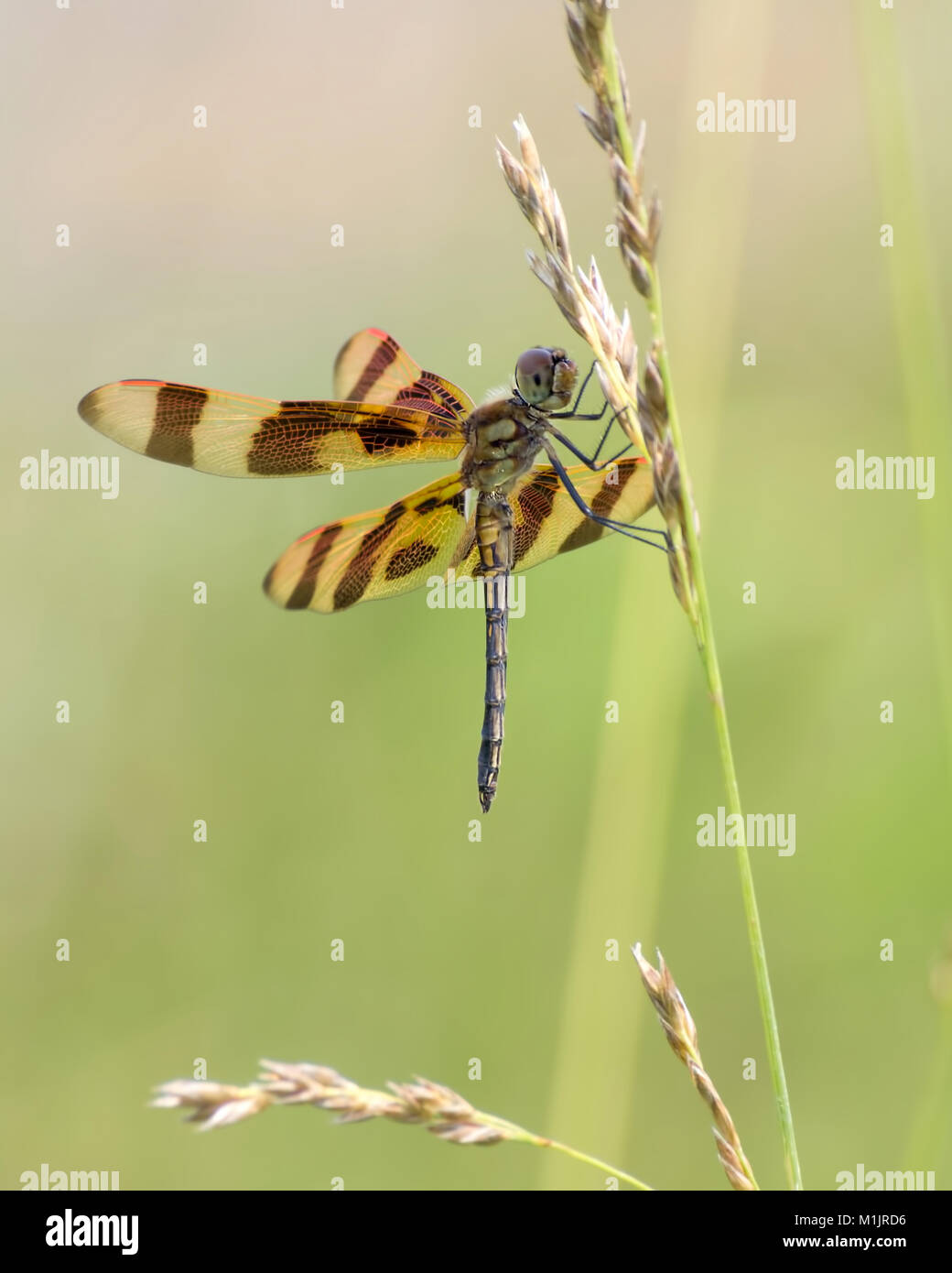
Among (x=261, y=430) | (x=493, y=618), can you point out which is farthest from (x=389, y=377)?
(x=493, y=618)

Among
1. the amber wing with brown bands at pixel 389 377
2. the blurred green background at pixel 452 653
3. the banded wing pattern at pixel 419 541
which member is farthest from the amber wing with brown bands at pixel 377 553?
the blurred green background at pixel 452 653

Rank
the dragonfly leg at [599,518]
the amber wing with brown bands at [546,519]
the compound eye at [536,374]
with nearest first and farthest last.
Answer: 1. the dragonfly leg at [599,518]
2. the compound eye at [536,374]
3. the amber wing with brown bands at [546,519]

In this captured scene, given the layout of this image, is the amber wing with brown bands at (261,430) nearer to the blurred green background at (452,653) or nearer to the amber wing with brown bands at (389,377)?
the amber wing with brown bands at (389,377)

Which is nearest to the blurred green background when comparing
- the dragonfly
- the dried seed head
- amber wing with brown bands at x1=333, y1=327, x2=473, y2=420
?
the dragonfly

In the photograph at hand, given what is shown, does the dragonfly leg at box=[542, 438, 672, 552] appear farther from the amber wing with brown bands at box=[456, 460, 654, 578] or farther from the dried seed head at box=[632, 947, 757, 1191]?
the dried seed head at box=[632, 947, 757, 1191]

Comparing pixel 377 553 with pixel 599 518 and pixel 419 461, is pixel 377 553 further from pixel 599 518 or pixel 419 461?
pixel 599 518

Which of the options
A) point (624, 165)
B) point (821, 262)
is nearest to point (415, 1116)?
point (624, 165)
